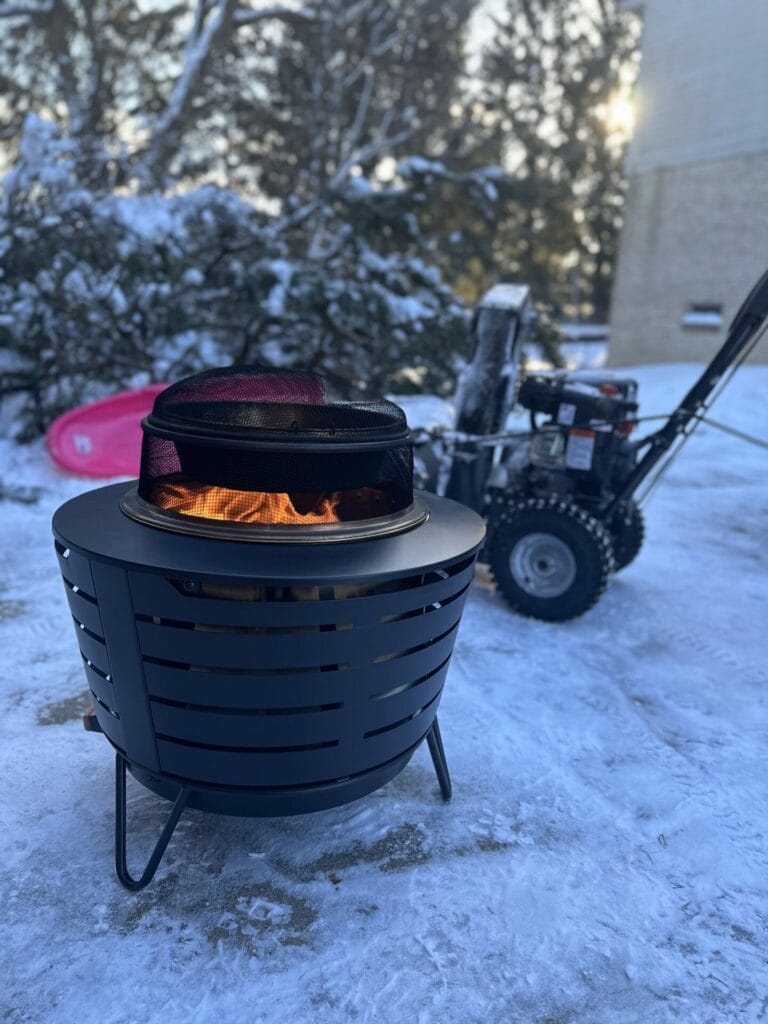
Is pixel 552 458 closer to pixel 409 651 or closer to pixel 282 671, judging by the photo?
pixel 409 651

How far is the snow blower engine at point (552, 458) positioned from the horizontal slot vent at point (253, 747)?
7.29 feet

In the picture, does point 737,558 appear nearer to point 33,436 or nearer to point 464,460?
point 464,460

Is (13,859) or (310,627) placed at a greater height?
(310,627)

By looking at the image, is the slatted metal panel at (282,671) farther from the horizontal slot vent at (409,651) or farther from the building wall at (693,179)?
the building wall at (693,179)

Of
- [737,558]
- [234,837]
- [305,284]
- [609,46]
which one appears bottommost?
[737,558]

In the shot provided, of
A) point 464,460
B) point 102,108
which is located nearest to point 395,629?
point 464,460

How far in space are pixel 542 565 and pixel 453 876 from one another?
82.6 inches

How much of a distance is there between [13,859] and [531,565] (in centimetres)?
266

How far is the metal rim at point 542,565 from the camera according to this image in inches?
144

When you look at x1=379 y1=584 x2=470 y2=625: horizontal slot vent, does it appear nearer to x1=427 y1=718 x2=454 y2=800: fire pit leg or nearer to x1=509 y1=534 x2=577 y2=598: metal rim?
x1=427 y1=718 x2=454 y2=800: fire pit leg

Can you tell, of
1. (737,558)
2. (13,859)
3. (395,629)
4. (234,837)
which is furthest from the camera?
(737,558)

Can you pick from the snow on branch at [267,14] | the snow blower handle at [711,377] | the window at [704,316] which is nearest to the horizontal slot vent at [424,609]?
the snow blower handle at [711,377]

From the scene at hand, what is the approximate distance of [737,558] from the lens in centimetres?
487

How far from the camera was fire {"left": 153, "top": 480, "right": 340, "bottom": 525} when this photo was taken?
1.72 metres
